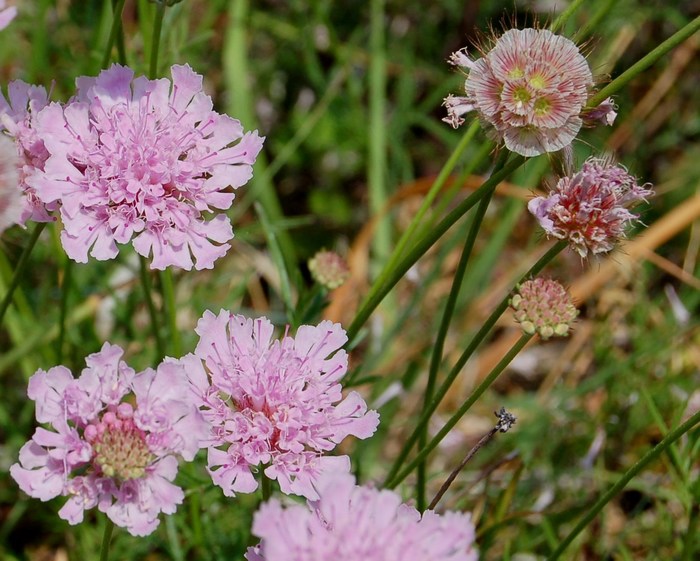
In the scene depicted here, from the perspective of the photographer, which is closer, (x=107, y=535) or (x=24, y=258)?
(x=107, y=535)

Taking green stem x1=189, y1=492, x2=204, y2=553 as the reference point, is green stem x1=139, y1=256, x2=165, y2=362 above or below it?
above

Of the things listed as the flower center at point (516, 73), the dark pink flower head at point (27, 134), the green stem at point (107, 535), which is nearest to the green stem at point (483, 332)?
the flower center at point (516, 73)

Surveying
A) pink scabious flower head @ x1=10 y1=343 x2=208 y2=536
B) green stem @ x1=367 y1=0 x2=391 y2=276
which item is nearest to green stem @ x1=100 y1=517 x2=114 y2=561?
pink scabious flower head @ x1=10 y1=343 x2=208 y2=536

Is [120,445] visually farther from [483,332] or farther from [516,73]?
[516,73]

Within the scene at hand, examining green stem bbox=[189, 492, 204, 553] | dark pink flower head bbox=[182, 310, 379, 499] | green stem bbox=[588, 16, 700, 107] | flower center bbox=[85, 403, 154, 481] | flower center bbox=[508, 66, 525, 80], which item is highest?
green stem bbox=[588, 16, 700, 107]

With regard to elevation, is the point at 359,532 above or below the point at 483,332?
below

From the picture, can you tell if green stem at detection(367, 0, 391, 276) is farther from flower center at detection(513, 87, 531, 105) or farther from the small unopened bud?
flower center at detection(513, 87, 531, 105)

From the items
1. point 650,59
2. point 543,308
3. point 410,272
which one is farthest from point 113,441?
point 410,272
